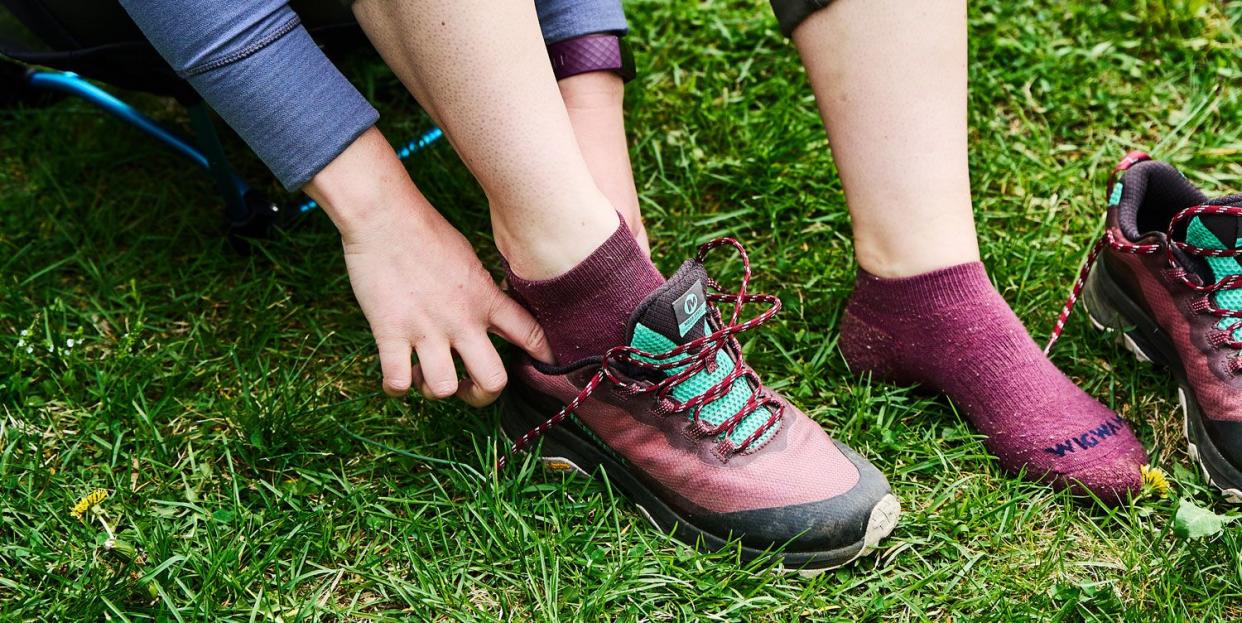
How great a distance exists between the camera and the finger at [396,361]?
121 centimetres

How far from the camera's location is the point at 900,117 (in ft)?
4.13

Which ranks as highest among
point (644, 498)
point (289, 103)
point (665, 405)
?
point (289, 103)

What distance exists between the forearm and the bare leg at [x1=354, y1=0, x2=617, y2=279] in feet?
0.25

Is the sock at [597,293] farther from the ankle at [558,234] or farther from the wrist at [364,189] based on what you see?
the wrist at [364,189]

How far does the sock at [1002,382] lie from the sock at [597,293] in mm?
363

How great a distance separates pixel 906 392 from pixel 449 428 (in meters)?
0.61

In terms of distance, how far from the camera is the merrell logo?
125 cm

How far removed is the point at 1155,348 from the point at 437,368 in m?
0.93

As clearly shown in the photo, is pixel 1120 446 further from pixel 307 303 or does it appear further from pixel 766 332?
pixel 307 303

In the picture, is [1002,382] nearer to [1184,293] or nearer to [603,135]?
[1184,293]

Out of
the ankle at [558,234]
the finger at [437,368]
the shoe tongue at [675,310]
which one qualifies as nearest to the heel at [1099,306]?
the shoe tongue at [675,310]

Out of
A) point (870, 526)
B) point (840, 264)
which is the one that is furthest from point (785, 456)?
point (840, 264)

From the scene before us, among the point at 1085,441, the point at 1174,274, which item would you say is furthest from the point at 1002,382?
the point at 1174,274

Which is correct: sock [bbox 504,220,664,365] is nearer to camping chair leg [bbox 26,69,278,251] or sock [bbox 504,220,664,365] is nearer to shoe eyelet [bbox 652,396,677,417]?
shoe eyelet [bbox 652,396,677,417]
